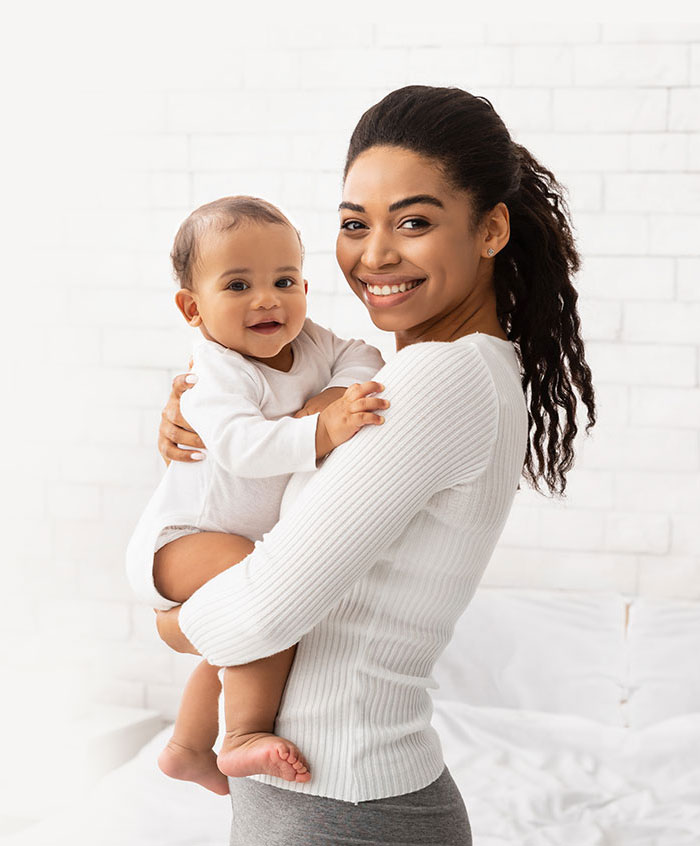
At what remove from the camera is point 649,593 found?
2.99m

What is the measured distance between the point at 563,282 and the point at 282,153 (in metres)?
2.02

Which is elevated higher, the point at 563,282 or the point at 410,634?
the point at 563,282

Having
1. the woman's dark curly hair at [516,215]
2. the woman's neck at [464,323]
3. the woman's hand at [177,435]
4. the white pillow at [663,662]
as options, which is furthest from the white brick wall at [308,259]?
the woman's hand at [177,435]

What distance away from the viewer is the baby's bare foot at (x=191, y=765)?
128 cm

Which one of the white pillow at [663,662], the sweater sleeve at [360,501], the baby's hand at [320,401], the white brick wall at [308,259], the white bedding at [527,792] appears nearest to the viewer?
the sweater sleeve at [360,501]

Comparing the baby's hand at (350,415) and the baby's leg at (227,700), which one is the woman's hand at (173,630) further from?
the baby's hand at (350,415)

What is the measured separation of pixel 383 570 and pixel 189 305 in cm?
47

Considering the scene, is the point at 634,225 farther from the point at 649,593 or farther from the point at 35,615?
the point at 35,615

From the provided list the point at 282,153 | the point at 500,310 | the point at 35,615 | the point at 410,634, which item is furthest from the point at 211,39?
the point at 410,634

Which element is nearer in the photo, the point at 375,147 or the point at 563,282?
the point at 375,147

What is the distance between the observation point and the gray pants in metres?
1.08

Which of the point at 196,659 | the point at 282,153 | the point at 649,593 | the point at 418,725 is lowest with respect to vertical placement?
the point at 196,659

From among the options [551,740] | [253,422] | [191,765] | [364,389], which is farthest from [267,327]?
[551,740]

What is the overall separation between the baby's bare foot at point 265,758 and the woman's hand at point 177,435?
0.34 meters
